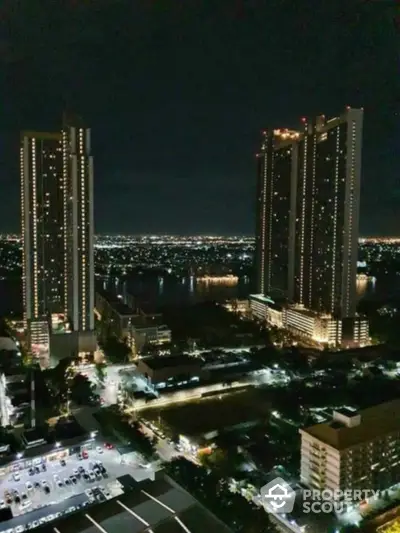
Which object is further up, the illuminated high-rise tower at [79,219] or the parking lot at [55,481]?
the illuminated high-rise tower at [79,219]

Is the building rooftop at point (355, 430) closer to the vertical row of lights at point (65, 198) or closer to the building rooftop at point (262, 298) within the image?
the vertical row of lights at point (65, 198)

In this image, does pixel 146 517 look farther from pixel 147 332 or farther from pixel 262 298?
pixel 262 298

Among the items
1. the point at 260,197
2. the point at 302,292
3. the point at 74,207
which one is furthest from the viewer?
the point at 260,197

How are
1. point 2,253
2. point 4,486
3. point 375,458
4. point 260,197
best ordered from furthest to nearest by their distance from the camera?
point 2,253 → point 260,197 → point 4,486 → point 375,458

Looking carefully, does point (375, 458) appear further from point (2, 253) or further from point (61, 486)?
point (2, 253)

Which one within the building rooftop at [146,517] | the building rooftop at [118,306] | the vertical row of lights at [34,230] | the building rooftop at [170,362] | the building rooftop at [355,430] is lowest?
the building rooftop at [170,362]

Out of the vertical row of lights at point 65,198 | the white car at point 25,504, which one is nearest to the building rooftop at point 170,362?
the vertical row of lights at point 65,198

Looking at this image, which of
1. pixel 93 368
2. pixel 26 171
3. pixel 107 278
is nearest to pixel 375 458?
pixel 93 368
